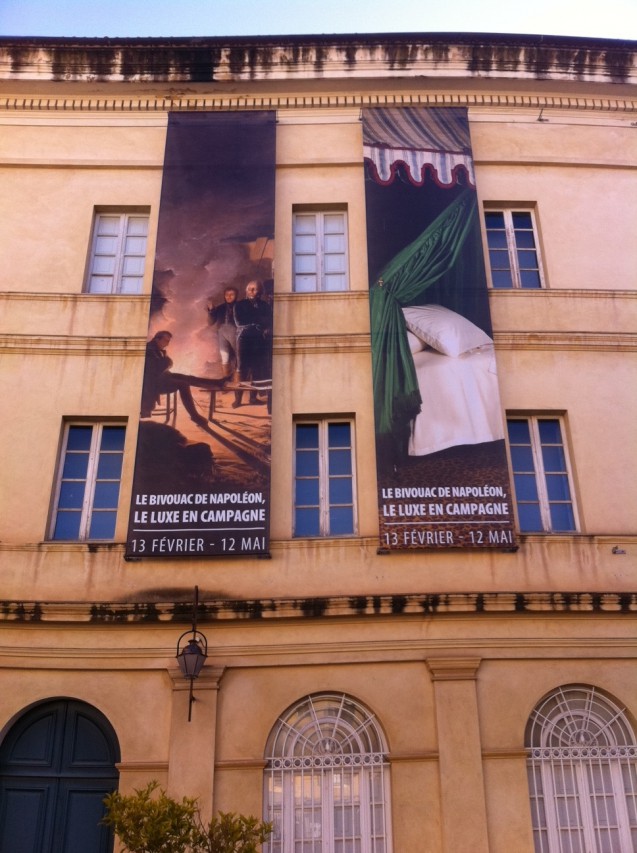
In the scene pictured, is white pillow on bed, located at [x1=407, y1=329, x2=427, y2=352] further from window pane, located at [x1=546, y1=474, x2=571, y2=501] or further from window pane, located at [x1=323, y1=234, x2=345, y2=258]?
window pane, located at [x1=546, y1=474, x2=571, y2=501]

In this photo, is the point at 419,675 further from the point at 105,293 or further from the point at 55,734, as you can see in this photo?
the point at 105,293

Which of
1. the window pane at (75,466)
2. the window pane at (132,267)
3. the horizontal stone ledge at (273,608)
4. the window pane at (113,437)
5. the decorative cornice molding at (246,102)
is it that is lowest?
the horizontal stone ledge at (273,608)

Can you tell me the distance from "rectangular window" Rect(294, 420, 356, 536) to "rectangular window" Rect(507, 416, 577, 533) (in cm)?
232

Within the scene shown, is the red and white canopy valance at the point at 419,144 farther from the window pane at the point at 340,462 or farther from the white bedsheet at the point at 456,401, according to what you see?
the window pane at the point at 340,462

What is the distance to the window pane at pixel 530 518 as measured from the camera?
1100 cm

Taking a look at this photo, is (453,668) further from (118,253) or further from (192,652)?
(118,253)

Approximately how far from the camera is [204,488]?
1084 centimetres

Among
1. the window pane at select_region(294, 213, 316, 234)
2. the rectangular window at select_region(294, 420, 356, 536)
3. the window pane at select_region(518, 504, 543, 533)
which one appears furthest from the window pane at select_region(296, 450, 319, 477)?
the window pane at select_region(294, 213, 316, 234)

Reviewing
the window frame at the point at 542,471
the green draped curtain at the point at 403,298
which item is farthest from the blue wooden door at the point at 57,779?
the window frame at the point at 542,471

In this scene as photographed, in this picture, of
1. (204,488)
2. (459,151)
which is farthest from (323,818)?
(459,151)

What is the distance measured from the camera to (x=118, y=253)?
42.0 feet

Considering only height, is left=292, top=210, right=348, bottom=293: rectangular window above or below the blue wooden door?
above

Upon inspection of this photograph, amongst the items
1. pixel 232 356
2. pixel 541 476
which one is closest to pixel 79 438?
pixel 232 356

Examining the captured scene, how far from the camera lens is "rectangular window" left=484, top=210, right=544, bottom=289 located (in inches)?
500
